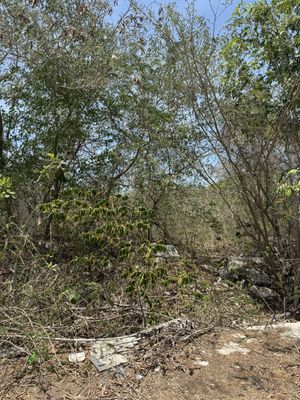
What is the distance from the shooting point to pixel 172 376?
2.94m

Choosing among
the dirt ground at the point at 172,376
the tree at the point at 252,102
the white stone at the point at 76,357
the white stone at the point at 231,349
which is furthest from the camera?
the tree at the point at 252,102

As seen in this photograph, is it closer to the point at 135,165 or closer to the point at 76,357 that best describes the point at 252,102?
the point at 135,165

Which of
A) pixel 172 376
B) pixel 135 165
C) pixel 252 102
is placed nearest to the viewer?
pixel 172 376

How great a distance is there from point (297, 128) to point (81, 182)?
→ 317 centimetres

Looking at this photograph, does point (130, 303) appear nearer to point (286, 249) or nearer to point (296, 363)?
point (296, 363)

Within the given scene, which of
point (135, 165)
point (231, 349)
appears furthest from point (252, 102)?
point (231, 349)

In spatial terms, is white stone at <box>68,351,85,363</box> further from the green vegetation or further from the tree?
the tree

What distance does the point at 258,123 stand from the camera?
5.38 meters

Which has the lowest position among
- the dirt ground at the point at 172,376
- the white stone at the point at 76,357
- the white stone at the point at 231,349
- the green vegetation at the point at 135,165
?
the dirt ground at the point at 172,376

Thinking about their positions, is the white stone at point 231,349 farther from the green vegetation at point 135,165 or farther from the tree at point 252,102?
the tree at point 252,102

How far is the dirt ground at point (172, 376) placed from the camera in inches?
108

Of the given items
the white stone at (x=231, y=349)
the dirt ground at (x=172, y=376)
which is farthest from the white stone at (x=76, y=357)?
the white stone at (x=231, y=349)

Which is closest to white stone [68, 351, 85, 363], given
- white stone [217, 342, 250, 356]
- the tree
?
white stone [217, 342, 250, 356]

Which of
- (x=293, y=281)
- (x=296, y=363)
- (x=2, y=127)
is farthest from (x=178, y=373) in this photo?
(x=2, y=127)
